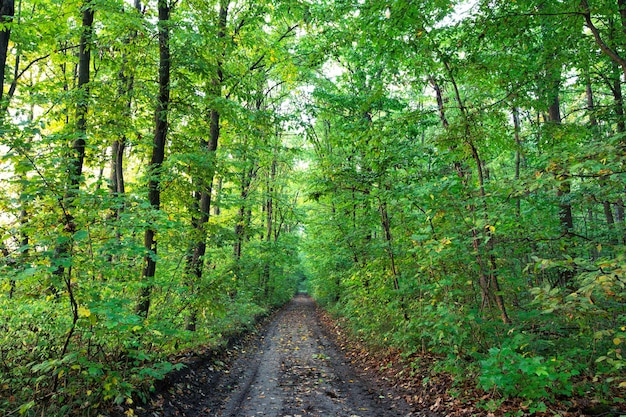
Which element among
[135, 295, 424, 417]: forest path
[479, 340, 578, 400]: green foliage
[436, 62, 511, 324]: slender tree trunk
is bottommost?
[135, 295, 424, 417]: forest path

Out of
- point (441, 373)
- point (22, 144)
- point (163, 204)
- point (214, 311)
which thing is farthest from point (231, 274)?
point (441, 373)

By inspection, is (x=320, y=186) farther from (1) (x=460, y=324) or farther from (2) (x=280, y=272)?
(2) (x=280, y=272)

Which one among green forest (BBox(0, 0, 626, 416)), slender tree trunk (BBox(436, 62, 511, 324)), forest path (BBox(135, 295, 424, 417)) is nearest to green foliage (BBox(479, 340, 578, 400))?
green forest (BBox(0, 0, 626, 416))

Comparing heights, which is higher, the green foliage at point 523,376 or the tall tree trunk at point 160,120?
the tall tree trunk at point 160,120

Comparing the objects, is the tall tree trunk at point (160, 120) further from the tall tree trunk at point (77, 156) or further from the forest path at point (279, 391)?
the forest path at point (279, 391)

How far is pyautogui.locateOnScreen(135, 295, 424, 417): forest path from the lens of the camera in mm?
6016

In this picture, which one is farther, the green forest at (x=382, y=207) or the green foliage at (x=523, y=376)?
the green foliage at (x=523, y=376)

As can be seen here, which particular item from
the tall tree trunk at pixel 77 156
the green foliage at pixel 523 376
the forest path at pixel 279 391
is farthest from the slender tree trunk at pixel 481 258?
the tall tree trunk at pixel 77 156

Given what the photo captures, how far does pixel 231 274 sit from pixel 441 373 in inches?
191

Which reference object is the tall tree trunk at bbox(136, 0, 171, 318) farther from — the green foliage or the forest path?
the green foliage

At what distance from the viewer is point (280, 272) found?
2917 cm

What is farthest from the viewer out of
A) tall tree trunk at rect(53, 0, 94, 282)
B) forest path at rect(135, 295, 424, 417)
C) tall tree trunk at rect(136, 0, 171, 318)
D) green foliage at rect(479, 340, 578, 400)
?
tall tree trunk at rect(136, 0, 171, 318)

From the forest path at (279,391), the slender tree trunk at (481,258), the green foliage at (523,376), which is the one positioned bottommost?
the forest path at (279,391)

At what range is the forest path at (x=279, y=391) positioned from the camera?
19.7 feet
